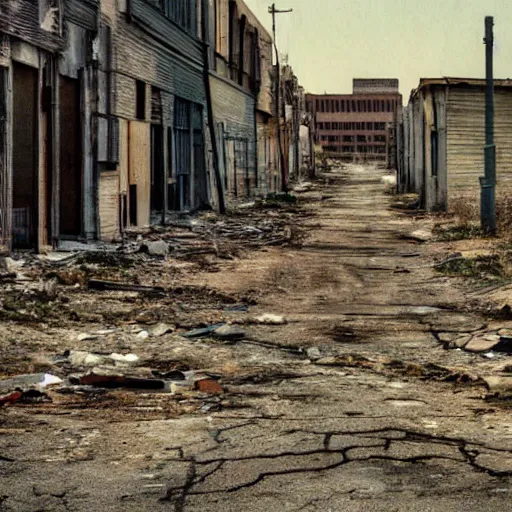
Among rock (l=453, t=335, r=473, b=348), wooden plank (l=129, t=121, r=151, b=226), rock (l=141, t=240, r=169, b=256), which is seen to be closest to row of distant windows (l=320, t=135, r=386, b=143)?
wooden plank (l=129, t=121, r=151, b=226)

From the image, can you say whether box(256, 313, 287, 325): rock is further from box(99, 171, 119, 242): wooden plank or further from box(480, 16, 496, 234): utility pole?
box(480, 16, 496, 234): utility pole

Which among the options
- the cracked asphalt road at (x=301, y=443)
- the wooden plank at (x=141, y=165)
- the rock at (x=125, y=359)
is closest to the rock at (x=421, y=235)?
the wooden plank at (x=141, y=165)

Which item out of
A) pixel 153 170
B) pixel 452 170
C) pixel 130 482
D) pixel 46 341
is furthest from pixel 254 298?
pixel 452 170

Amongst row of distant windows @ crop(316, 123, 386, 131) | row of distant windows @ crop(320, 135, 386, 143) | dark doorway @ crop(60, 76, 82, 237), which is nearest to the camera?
dark doorway @ crop(60, 76, 82, 237)

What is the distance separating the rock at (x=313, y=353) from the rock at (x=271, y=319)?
149cm

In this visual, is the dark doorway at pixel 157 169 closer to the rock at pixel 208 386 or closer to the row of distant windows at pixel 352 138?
the rock at pixel 208 386

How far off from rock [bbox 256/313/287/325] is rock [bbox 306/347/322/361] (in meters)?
1.49

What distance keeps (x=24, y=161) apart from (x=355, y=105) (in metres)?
127

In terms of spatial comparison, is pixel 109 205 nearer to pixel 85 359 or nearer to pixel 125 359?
pixel 125 359

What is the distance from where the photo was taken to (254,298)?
11.4m

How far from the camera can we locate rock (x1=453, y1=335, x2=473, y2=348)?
836 cm

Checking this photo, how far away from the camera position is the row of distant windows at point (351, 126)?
449 feet

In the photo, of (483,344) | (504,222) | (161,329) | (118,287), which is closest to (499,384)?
(483,344)

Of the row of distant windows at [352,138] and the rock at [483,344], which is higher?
the row of distant windows at [352,138]
